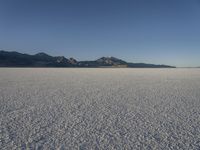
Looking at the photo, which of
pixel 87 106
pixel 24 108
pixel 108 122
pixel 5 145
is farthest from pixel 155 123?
pixel 24 108

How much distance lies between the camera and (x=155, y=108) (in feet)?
16.7

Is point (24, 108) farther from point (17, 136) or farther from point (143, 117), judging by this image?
point (143, 117)

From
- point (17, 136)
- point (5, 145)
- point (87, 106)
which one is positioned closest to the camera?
point (5, 145)

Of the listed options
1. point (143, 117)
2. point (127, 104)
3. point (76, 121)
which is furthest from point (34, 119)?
point (127, 104)

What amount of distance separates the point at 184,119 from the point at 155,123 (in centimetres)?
61

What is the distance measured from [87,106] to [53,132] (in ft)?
6.48

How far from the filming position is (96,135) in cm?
324

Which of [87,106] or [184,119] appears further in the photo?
[87,106]

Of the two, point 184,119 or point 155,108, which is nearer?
point 184,119

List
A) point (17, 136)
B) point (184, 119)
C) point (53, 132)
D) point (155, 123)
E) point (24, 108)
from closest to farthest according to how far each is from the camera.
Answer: point (17, 136), point (53, 132), point (155, 123), point (184, 119), point (24, 108)

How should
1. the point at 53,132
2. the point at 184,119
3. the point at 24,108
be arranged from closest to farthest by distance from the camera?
the point at 53,132
the point at 184,119
the point at 24,108

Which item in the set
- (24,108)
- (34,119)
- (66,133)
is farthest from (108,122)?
(24,108)

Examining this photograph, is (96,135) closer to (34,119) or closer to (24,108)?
(34,119)

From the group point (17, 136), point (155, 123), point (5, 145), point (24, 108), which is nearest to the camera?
point (5, 145)
